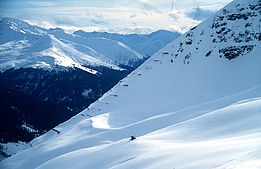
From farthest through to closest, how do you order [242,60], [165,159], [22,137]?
[22,137] < [242,60] < [165,159]

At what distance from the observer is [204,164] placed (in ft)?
105

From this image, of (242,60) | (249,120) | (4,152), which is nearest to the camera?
(249,120)

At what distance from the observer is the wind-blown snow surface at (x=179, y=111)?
48031mm

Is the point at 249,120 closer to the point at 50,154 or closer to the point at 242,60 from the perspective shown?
the point at 50,154

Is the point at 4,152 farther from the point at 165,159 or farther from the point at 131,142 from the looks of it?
the point at 165,159

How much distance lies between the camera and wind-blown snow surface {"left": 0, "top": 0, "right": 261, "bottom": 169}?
4803cm

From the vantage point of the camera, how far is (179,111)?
91.3m

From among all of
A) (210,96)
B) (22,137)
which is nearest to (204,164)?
(210,96)

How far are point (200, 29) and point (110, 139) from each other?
61656 millimetres

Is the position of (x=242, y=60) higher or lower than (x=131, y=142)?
higher

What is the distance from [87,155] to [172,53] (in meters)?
74.5

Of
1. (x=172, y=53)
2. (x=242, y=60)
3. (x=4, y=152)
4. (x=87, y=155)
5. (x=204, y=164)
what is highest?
(x=172, y=53)

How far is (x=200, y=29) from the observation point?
5113 inches

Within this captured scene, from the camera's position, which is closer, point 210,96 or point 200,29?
point 210,96
